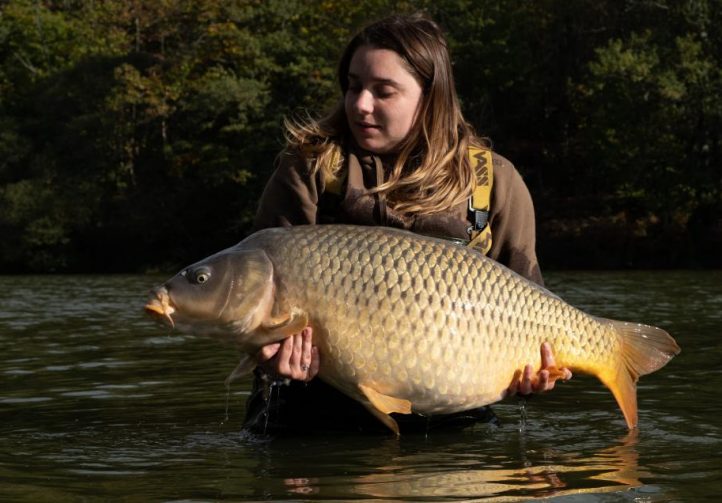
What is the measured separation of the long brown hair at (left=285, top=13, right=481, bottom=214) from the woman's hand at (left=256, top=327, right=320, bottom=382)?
2.95 ft

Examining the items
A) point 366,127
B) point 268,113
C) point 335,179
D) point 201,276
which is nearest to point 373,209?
point 335,179

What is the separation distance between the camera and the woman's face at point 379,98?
5273 millimetres

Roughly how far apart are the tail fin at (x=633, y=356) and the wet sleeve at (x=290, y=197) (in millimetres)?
1289

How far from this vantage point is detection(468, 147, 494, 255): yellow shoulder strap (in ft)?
17.6

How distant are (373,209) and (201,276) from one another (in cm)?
104

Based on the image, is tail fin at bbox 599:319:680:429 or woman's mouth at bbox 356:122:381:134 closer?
tail fin at bbox 599:319:680:429

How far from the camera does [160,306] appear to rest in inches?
176

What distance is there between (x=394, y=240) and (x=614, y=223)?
32.5 metres

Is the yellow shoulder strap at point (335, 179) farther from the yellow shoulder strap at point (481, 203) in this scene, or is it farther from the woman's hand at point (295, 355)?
the woman's hand at point (295, 355)

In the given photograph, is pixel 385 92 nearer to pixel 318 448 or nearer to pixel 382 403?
pixel 382 403

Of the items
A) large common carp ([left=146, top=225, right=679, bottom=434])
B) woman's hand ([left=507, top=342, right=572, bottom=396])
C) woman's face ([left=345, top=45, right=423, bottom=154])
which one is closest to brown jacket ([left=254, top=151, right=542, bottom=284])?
woman's face ([left=345, top=45, right=423, bottom=154])

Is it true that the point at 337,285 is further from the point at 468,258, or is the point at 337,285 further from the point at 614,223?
the point at 614,223

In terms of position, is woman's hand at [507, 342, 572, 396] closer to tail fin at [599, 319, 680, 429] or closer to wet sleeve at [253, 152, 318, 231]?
tail fin at [599, 319, 680, 429]

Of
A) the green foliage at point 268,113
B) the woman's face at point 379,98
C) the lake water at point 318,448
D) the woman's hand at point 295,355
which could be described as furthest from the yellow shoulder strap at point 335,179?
the green foliage at point 268,113
